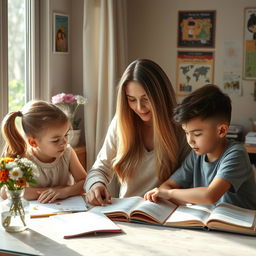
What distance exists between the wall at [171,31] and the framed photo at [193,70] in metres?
0.05

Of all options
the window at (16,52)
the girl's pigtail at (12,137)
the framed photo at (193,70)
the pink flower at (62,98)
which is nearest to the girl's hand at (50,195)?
the girl's pigtail at (12,137)

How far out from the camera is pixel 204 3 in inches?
147

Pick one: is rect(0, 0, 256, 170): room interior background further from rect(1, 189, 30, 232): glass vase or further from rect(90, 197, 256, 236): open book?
rect(1, 189, 30, 232): glass vase

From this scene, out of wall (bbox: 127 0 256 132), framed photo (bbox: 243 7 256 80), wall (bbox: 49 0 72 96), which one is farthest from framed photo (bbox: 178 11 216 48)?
wall (bbox: 49 0 72 96)

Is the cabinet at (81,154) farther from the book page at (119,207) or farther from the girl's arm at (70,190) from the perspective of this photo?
the book page at (119,207)

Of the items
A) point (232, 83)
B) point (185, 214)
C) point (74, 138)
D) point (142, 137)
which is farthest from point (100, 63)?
point (185, 214)

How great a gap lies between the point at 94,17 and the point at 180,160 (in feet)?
5.85

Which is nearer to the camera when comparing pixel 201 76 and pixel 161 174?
pixel 161 174

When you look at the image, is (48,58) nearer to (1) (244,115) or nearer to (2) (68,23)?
(2) (68,23)

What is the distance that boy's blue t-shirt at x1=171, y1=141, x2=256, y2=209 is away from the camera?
1738 millimetres

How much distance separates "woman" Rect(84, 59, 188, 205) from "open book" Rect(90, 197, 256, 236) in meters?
0.23

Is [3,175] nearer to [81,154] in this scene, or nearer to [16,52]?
[16,52]

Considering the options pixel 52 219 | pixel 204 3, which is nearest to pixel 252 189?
pixel 52 219

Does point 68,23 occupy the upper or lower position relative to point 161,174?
upper
